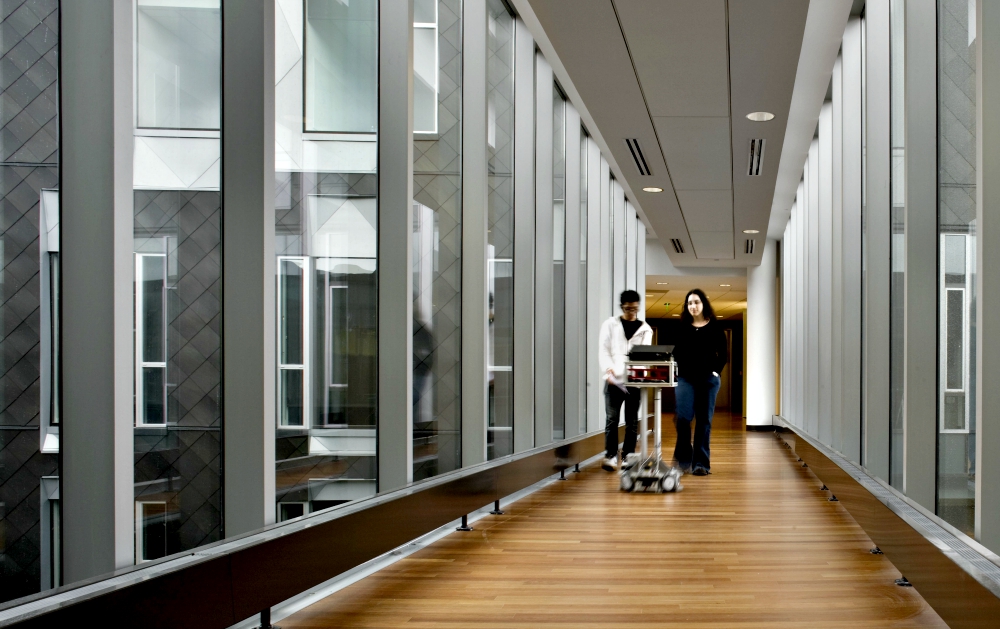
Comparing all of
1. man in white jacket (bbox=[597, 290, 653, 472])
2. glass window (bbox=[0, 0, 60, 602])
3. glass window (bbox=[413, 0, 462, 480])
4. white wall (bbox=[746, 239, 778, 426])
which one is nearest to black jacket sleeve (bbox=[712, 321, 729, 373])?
man in white jacket (bbox=[597, 290, 653, 472])

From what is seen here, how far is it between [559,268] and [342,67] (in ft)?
15.1

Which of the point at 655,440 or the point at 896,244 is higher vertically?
the point at 896,244

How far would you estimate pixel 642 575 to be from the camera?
3.92 metres

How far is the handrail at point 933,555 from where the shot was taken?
2482mm

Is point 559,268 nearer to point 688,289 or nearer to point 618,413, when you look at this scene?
point 618,413

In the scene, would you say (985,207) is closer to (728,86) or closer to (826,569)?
(826,569)

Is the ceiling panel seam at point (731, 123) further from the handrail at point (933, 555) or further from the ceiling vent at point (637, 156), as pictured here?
the handrail at point (933, 555)

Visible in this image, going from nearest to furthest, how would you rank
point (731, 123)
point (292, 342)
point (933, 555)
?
point (933, 555) < point (292, 342) < point (731, 123)

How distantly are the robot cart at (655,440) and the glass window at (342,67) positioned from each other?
317 centimetres

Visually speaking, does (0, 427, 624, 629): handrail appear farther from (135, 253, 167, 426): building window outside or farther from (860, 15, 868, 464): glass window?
(860, 15, 868, 464): glass window

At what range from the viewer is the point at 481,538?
485cm

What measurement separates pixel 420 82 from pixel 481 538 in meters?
2.79

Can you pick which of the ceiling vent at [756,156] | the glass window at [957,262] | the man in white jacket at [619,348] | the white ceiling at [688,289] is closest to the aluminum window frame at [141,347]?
the glass window at [957,262]

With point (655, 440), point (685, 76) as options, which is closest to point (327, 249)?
point (685, 76)
